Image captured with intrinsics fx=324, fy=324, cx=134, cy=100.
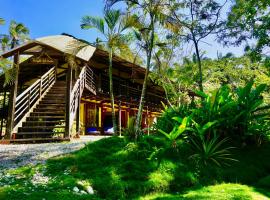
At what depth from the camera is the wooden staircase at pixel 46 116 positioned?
1232cm

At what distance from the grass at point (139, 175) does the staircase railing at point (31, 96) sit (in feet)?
20.0

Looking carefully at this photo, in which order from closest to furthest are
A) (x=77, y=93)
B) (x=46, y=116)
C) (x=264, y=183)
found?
(x=264, y=183) < (x=46, y=116) < (x=77, y=93)

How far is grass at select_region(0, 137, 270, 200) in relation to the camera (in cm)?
512

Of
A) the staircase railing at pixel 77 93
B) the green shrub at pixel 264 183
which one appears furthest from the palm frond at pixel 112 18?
the green shrub at pixel 264 183

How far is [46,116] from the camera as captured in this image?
1268cm

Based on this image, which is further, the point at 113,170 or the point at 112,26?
the point at 112,26

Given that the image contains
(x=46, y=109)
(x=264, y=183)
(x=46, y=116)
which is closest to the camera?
(x=264, y=183)

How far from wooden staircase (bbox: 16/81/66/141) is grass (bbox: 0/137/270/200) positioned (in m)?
5.35

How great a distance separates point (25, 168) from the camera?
243 inches

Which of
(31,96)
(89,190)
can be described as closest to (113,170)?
(89,190)

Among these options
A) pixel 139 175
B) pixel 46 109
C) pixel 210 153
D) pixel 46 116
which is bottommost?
pixel 139 175

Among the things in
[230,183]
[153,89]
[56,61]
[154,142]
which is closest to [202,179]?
[230,183]

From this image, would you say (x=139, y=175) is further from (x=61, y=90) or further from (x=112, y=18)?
(x=61, y=90)

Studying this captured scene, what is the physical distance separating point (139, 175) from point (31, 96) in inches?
346
